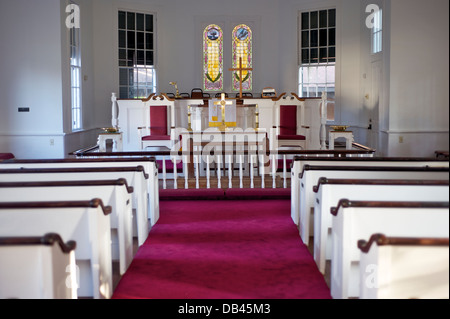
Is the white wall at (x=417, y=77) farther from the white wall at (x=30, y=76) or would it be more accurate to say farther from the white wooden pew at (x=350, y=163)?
the white wall at (x=30, y=76)

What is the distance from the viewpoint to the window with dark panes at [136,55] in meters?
13.3

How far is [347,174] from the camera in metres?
4.92

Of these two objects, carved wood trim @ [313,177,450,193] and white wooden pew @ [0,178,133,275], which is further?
white wooden pew @ [0,178,133,275]

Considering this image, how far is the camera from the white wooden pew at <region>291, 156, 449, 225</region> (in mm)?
5492

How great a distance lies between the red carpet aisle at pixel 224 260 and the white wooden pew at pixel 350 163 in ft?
0.81

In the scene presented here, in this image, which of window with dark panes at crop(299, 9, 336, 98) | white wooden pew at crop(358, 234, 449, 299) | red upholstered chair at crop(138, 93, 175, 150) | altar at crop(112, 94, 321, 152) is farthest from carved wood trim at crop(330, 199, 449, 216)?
window with dark panes at crop(299, 9, 336, 98)

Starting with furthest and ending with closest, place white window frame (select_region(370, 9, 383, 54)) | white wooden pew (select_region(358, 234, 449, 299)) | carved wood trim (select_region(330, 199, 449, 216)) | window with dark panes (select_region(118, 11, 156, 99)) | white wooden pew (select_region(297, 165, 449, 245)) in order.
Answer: window with dark panes (select_region(118, 11, 156, 99)), white window frame (select_region(370, 9, 383, 54)), white wooden pew (select_region(297, 165, 449, 245)), carved wood trim (select_region(330, 199, 449, 216)), white wooden pew (select_region(358, 234, 449, 299))

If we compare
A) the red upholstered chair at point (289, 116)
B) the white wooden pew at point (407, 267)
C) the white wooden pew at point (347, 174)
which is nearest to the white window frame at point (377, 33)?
the red upholstered chair at point (289, 116)

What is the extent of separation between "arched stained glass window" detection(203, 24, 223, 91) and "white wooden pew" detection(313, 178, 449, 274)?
1033 centimetres

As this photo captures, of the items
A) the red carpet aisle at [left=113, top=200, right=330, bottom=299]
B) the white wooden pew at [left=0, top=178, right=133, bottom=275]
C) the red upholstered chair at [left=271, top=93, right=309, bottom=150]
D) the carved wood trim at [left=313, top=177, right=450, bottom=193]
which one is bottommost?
the red carpet aisle at [left=113, top=200, right=330, bottom=299]

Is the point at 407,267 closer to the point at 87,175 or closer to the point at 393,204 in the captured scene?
the point at 393,204

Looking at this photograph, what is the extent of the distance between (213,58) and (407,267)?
485 inches

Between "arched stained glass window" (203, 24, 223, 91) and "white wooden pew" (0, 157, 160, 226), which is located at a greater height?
"arched stained glass window" (203, 24, 223, 91)

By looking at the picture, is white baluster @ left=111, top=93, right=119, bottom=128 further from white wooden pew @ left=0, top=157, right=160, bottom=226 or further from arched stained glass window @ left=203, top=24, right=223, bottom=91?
white wooden pew @ left=0, top=157, right=160, bottom=226
